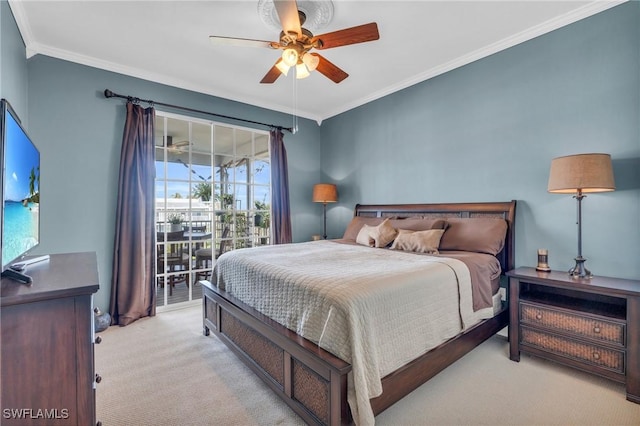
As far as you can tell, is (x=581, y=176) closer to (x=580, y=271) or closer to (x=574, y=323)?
(x=580, y=271)

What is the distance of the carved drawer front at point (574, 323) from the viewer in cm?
196

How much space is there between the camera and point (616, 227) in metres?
2.33

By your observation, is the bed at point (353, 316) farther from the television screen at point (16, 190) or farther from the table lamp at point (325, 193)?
the table lamp at point (325, 193)

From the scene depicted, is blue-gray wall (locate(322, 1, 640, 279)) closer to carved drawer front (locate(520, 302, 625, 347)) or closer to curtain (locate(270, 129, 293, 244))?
carved drawer front (locate(520, 302, 625, 347))

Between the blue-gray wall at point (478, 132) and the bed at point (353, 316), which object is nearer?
the bed at point (353, 316)

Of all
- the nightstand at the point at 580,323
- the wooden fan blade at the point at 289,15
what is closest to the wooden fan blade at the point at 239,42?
the wooden fan blade at the point at 289,15

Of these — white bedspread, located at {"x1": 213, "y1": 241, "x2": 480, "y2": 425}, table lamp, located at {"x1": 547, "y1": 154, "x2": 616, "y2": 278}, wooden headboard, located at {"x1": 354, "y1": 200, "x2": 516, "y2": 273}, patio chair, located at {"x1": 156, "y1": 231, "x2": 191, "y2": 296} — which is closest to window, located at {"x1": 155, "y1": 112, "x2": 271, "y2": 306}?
patio chair, located at {"x1": 156, "y1": 231, "x2": 191, "y2": 296}

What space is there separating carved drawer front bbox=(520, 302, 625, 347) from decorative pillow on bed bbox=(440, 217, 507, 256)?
58cm

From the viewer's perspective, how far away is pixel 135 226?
3.33 metres

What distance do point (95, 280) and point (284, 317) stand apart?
1.04 meters

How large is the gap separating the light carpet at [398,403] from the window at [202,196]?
53.6 inches

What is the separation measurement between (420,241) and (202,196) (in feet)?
9.37

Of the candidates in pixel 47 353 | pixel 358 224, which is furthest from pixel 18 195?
pixel 358 224

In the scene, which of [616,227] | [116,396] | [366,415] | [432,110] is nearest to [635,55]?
[616,227]
